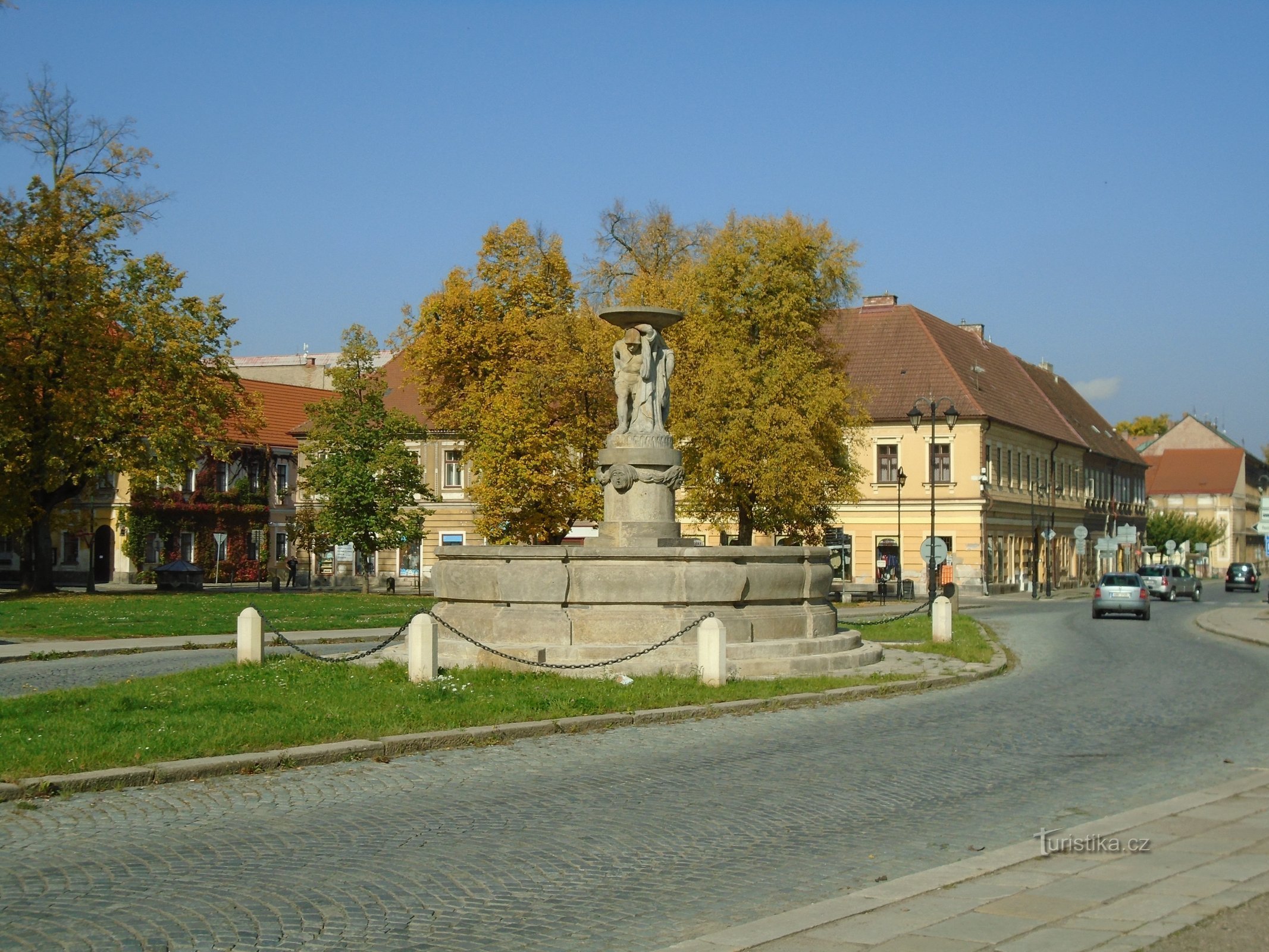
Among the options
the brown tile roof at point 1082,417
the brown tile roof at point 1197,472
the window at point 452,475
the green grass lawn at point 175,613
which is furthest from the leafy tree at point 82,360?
the brown tile roof at point 1197,472

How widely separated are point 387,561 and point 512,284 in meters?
20.0

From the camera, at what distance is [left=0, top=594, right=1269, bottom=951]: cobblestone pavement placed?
6832 millimetres

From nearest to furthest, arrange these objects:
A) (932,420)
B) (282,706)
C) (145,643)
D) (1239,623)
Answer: (282,706) < (145,643) < (1239,623) < (932,420)

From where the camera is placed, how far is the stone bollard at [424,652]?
16328 mm

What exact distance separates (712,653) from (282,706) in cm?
521

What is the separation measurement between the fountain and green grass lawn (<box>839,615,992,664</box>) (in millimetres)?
3730

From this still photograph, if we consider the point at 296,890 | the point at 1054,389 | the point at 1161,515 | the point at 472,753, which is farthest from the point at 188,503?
the point at 1161,515

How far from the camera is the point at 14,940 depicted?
639cm

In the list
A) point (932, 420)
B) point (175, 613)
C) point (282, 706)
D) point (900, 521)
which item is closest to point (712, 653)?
point (282, 706)

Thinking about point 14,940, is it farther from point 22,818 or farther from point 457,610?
point 457,610

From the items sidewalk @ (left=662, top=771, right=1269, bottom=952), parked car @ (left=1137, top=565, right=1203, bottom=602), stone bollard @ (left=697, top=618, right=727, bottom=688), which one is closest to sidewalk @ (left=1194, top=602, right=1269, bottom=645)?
parked car @ (left=1137, top=565, right=1203, bottom=602)

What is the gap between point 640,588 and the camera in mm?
17969

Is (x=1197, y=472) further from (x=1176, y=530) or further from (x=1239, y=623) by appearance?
(x=1239, y=623)

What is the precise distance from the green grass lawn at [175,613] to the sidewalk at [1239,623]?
19.2 metres
